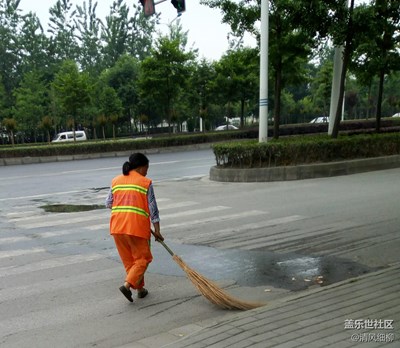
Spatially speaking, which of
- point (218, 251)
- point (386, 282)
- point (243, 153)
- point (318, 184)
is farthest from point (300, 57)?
point (386, 282)

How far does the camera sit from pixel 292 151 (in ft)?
43.5

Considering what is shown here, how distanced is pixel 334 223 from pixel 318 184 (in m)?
4.29

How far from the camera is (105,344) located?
3.86m

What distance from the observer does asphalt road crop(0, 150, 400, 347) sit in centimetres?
438

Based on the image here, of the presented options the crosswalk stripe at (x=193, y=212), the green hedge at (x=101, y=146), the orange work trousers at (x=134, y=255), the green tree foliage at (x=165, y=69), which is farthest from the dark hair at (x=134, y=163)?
the green tree foliage at (x=165, y=69)

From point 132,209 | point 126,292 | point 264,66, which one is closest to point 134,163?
point 132,209

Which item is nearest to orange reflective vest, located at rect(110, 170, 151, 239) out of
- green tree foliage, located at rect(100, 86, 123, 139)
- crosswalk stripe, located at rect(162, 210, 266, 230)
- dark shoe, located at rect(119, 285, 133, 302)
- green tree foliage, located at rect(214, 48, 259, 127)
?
dark shoe, located at rect(119, 285, 133, 302)

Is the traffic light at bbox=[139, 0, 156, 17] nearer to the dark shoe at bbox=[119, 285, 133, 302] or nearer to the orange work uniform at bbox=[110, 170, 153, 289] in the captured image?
the orange work uniform at bbox=[110, 170, 153, 289]

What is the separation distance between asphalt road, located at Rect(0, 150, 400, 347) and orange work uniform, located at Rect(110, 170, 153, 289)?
15.4 inches

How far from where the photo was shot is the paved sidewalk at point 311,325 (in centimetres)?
348

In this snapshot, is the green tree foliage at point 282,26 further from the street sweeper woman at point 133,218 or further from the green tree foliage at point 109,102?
the green tree foliage at point 109,102

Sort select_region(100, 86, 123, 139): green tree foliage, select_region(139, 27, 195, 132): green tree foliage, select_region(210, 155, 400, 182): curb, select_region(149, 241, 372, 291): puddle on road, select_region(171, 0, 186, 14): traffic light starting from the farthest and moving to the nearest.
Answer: select_region(100, 86, 123, 139): green tree foliage → select_region(139, 27, 195, 132): green tree foliage → select_region(210, 155, 400, 182): curb → select_region(171, 0, 186, 14): traffic light → select_region(149, 241, 372, 291): puddle on road

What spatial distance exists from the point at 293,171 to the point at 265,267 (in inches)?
296

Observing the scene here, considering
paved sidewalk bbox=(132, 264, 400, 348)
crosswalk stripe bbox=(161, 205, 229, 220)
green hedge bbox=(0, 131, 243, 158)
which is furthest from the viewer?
green hedge bbox=(0, 131, 243, 158)
